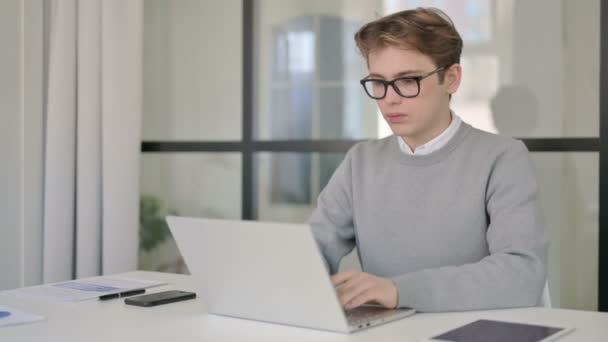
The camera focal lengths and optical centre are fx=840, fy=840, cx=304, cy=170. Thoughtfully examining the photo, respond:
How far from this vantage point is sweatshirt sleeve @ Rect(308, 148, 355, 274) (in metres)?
2.13

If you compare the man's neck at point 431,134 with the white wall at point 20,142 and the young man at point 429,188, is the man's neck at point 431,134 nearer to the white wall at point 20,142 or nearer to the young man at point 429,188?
the young man at point 429,188

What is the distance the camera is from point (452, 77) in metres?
2.05

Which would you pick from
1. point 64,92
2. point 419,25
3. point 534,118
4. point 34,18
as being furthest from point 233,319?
point 34,18

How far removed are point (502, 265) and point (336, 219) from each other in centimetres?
56

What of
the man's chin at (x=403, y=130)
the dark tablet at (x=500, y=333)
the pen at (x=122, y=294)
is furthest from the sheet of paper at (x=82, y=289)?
the dark tablet at (x=500, y=333)

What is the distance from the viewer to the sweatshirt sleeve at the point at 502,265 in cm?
164

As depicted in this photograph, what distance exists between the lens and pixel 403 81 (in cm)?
195

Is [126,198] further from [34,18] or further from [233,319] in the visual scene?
[233,319]

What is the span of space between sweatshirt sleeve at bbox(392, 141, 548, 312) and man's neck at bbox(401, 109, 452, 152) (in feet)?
0.58

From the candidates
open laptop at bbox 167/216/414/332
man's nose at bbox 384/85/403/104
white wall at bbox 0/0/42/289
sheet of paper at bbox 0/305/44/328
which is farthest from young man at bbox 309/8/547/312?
white wall at bbox 0/0/42/289

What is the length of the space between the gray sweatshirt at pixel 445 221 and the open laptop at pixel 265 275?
16cm

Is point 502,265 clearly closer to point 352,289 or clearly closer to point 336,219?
point 352,289

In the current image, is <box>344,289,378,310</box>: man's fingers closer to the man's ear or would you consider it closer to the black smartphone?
the black smartphone

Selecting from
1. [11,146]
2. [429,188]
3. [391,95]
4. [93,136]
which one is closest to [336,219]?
[429,188]
